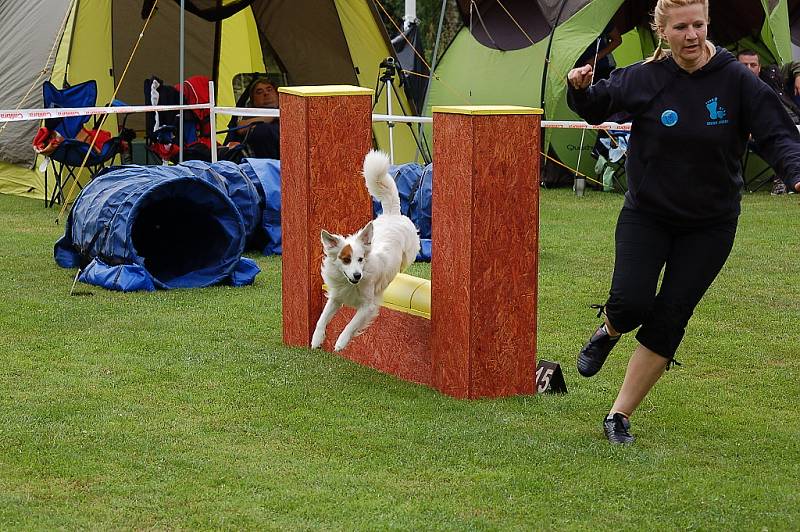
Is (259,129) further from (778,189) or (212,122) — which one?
(778,189)

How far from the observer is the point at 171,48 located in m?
15.4

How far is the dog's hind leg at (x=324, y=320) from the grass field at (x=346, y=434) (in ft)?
0.46

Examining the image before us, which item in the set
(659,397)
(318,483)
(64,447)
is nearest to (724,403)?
(659,397)

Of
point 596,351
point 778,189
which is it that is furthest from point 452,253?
point 778,189

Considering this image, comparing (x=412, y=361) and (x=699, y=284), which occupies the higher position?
(x=699, y=284)

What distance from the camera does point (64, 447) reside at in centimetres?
452

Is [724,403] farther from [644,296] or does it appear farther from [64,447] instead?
[64,447]

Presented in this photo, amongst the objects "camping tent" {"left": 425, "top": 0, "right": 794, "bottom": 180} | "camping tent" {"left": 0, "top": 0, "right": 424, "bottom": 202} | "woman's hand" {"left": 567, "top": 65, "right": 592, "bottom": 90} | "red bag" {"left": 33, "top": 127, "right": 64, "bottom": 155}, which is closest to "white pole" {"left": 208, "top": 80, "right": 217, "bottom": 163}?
"red bag" {"left": 33, "top": 127, "right": 64, "bottom": 155}

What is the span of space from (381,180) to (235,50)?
1002 centimetres

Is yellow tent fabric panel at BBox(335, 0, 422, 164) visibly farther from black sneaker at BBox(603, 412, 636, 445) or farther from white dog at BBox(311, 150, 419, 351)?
black sneaker at BBox(603, 412, 636, 445)

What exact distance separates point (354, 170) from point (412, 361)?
122 cm

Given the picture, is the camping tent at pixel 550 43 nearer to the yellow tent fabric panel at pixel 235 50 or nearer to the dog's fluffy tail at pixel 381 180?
the yellow tent fabric panel at pixel 235 50

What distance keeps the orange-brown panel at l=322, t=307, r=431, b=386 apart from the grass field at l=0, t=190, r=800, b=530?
11 centimetres

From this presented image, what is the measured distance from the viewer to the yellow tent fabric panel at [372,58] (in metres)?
14.5
